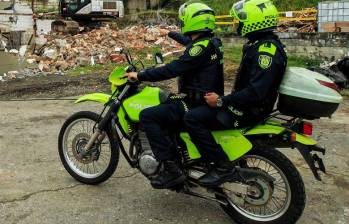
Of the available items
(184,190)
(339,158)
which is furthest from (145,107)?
(339,158)

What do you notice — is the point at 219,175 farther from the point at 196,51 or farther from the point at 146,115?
the point at 196,51

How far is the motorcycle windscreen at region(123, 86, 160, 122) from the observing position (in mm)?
4465

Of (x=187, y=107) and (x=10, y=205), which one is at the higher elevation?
(x=187, y=107)

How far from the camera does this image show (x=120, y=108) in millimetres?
4707

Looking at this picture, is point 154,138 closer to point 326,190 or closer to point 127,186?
point 127,186

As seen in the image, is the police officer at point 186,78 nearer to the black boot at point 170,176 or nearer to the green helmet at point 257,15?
the black boot at point 170,176

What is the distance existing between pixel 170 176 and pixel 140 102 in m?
0.76

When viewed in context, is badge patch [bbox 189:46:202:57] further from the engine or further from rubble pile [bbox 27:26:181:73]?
rubble pile [bbox 27:26:181:73]

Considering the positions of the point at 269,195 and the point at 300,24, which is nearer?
the point at 269,195

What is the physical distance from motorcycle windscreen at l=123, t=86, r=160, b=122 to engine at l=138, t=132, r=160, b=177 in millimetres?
208

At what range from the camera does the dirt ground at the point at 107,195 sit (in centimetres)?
443

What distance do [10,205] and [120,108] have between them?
4.75 feet

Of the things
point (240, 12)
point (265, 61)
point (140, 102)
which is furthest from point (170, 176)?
point (240, 12)

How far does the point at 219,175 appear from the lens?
4.20 metres
